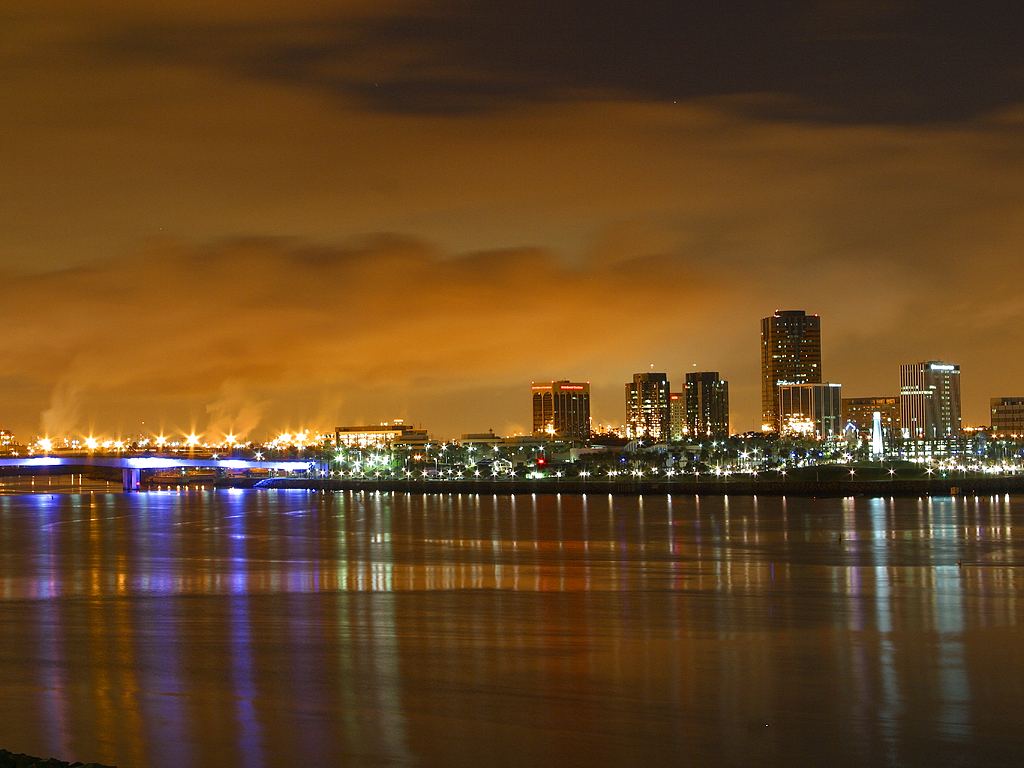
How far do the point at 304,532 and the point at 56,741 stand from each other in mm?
41282

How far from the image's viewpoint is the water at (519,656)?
49.6ft

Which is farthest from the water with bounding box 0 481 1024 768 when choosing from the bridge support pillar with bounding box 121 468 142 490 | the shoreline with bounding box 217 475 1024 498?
the bridge support pillar with bounding box 121 468 142 490

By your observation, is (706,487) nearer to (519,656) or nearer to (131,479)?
(131,479)

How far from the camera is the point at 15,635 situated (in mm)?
23859

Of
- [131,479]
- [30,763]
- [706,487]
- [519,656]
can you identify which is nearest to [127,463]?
[131,479]

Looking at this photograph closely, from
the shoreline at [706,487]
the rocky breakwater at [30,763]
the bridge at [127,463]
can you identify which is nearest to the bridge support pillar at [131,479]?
the bridge at [127,463]

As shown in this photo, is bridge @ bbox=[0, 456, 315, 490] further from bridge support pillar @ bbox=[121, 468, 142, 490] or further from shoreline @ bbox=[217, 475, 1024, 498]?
shoreline @ bbox=[217, 475, 1024, 498]

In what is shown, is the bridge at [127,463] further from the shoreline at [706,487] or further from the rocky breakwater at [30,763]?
the rocky breakwater at [30,763]

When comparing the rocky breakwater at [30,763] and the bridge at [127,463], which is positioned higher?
the bridge at [127,463]

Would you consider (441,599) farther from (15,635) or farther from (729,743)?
(729,743)

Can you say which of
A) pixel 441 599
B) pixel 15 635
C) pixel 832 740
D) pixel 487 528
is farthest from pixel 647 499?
pixel 832 740

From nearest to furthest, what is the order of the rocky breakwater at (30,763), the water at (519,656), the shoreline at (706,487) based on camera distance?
the rocky breakwater at (30,763)
the water at (519,656)
the shoreline at (706,487)

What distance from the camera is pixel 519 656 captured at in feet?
67.4

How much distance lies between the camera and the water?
49.6 feet
